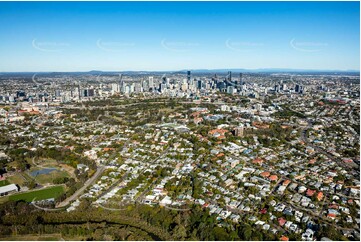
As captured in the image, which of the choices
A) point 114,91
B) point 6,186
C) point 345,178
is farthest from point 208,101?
point 6,186

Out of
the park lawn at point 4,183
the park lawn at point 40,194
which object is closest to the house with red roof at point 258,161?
the park lawn at point 40,194

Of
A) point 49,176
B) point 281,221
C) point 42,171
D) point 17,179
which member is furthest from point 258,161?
point 17,179

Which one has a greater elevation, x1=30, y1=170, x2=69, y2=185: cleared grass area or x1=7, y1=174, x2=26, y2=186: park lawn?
x1=30, y1=170, x2=69, y2=185: cleared grass area

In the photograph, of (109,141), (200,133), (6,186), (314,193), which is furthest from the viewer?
(200,133)

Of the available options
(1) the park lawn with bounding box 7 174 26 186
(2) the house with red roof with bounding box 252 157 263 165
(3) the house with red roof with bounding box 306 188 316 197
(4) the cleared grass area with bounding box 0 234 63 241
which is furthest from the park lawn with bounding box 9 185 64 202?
(3) the house with red roof with bounding box 306 188 316 197

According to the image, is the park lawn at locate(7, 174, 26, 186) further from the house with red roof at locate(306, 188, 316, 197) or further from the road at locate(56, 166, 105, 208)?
the house with red roof at locate(306, 188, 316, 197)

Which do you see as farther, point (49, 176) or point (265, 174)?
point (49, 176)

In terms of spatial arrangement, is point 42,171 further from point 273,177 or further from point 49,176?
point 273,177

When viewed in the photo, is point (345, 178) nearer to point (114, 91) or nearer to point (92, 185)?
point (92, 185)

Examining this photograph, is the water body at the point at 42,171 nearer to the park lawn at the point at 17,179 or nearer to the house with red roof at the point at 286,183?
the park lawn at the point at 17,179
